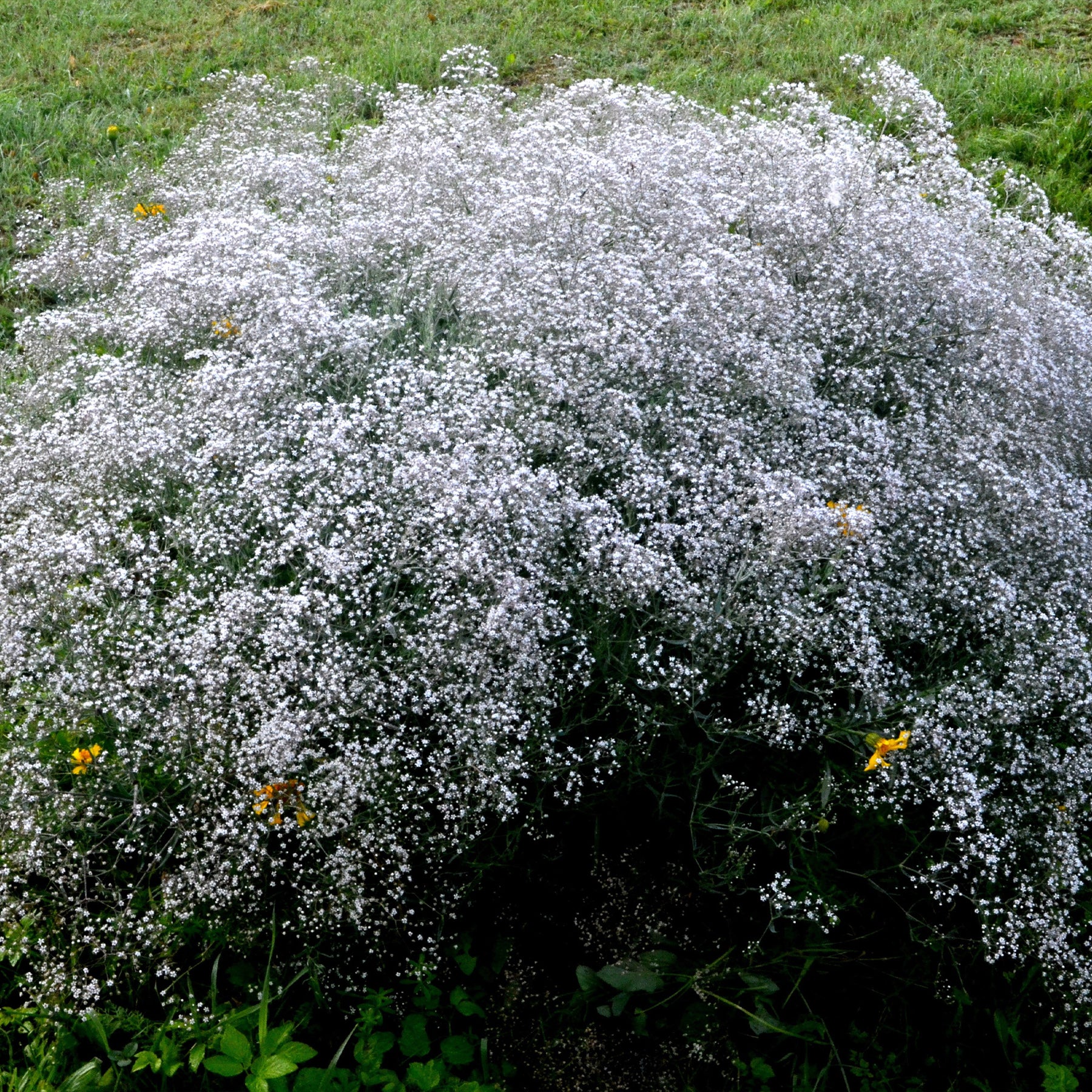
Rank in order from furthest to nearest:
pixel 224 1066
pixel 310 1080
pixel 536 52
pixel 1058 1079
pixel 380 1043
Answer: pixel 536 52, pixel 1058 1079, pixel 380 1043, pixel 310 1080, pixel 224 1066

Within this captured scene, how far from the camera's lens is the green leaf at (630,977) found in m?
3.32

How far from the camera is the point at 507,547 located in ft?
11.2

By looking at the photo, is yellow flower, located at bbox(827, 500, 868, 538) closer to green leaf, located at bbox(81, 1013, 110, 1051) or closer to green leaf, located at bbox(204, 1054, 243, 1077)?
green leaf, located at bbox(204, 1054, 243, 1077)

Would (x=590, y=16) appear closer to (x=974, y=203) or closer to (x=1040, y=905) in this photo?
(x=974, y=203)

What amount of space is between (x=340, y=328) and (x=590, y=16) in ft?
18.4

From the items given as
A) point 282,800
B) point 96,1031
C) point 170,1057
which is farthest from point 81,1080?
point 282,800

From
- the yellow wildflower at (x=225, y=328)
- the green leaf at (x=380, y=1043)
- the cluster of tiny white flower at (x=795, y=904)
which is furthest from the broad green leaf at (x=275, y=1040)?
the yellow wildflower at (x=225, y=328)

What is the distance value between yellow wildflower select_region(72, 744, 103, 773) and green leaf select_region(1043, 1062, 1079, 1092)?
3.06 m

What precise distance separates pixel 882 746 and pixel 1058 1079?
1.14 meters

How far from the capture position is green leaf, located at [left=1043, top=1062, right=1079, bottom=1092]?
326cm

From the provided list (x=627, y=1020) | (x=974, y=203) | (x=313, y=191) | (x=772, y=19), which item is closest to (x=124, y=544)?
(x=627, y=1020)

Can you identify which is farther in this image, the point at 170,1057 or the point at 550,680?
the point at 550,680

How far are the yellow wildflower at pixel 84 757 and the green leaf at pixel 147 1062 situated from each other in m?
0.85

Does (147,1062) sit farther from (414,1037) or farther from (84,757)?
(84,757)
